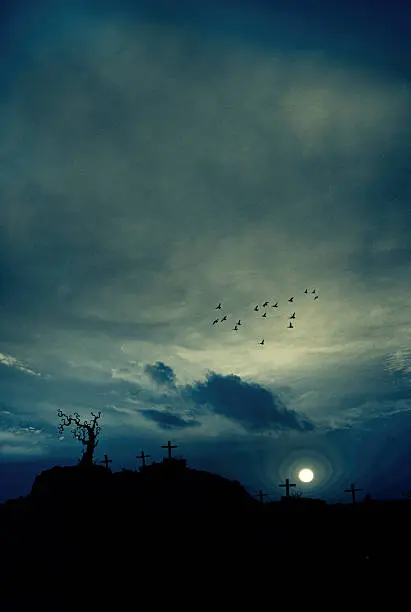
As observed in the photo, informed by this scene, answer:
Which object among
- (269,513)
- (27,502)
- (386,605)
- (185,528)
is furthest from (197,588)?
(27,502)

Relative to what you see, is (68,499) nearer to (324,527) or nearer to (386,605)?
(324,527)

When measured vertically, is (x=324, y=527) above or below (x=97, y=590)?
above

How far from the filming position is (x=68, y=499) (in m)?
42.2

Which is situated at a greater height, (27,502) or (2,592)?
(27,502)

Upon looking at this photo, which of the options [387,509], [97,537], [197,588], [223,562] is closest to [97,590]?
[97,537]

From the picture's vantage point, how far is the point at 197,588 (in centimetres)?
3197

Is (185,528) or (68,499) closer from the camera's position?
(185,528)

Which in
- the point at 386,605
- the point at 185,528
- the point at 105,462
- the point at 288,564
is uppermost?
the point at 105,462

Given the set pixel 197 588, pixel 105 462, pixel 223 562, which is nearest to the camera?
pixel 197 588

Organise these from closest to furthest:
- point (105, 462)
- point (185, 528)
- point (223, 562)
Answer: point (223, 562) < point (185, 528) < point (105, 462)

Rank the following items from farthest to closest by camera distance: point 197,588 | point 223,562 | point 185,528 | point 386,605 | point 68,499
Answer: point 68,499 → point 185,528 → point 223,562 → point 197,588 → point 386,605

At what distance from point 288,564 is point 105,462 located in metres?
24.2

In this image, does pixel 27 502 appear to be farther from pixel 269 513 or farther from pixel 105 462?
pixel 269 513

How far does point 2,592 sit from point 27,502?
11.4 metres
